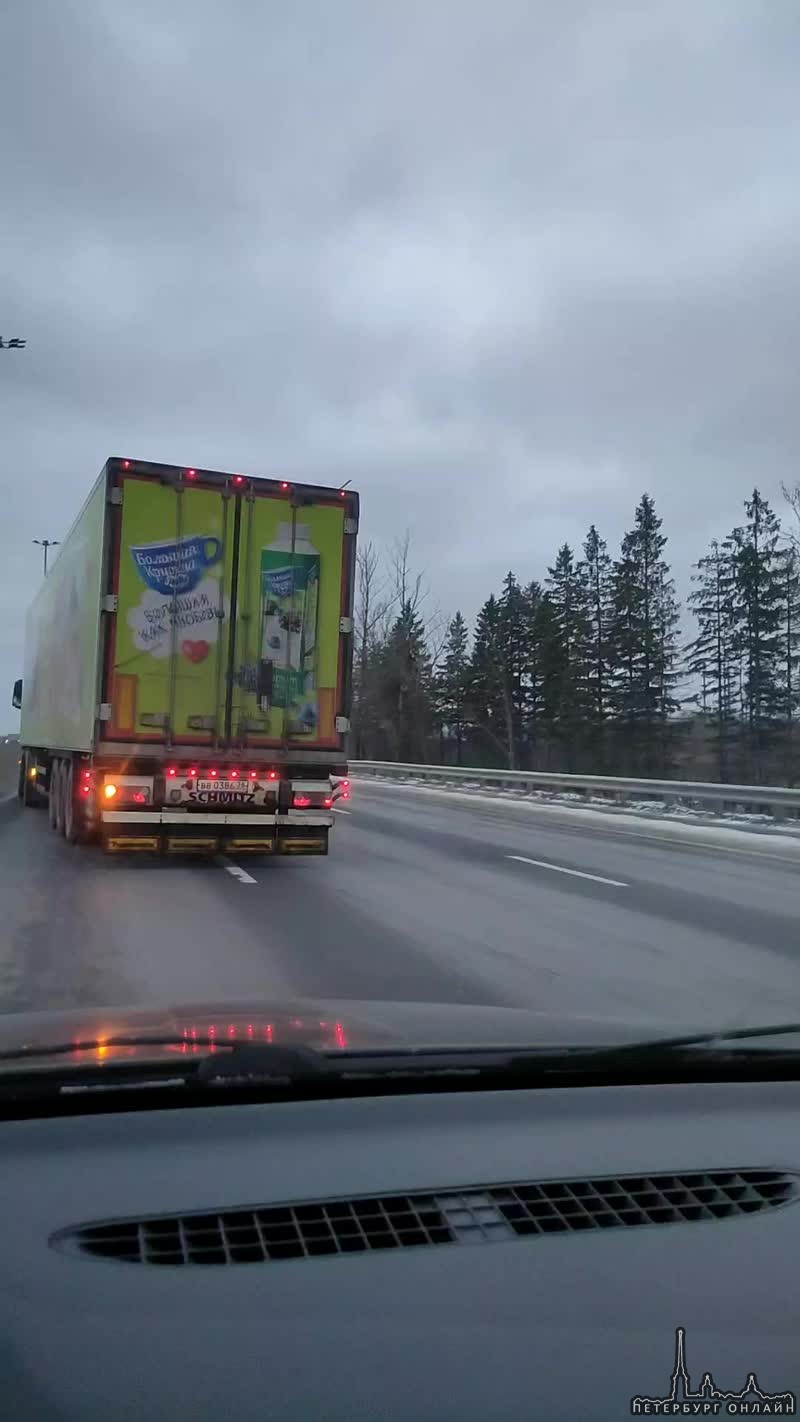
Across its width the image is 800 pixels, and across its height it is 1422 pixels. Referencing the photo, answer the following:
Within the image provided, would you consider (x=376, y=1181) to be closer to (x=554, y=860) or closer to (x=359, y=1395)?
(x=359, y=1395)

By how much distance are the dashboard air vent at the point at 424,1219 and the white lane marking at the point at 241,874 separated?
10.8 metres

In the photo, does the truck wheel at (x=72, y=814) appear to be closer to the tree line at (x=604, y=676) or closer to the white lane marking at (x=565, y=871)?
the white lane marking at (x=565, y=871)

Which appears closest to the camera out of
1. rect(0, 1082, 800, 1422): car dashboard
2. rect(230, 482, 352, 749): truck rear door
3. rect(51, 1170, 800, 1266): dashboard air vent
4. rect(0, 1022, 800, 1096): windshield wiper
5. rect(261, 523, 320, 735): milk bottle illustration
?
rect(0, 1082, 800, 1422): car dashboard

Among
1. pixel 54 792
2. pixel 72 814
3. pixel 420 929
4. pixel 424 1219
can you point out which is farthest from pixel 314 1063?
pixel 54 792

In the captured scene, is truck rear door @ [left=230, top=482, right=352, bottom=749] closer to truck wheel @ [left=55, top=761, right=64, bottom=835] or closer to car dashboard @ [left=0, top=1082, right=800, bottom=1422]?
truck wheel @ [left=55, top=761, right=64, bottom=835]

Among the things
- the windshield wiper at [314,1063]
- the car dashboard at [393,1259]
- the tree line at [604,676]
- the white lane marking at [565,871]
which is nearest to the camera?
the car dashboard at [393,1259]

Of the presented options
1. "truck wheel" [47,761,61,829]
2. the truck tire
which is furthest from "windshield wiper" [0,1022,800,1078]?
"truck wheel" [47,761,61,829]

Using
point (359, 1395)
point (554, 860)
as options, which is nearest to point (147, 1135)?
point (359, 1395)

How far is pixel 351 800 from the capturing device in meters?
32.2

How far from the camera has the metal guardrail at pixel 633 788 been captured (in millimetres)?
21984

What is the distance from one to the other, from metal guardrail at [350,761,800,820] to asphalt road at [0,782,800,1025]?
13.2ft

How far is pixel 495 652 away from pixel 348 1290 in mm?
66274

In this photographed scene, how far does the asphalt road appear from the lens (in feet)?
24.9

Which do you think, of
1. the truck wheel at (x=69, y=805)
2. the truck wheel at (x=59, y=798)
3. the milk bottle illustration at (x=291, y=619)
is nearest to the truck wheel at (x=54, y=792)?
the truck wheel at (x=59, y=798)
